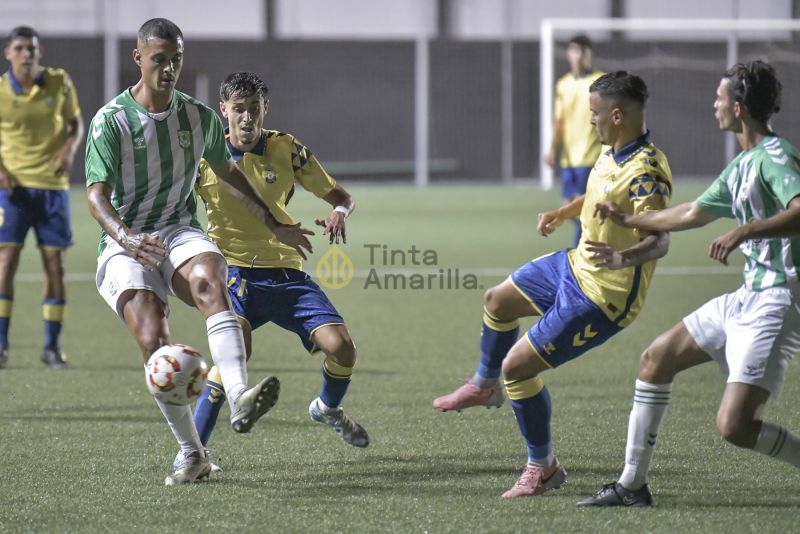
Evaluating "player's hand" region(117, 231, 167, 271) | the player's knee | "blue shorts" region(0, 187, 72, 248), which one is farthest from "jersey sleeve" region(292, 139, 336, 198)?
"blue shorts" region(0, 187, 72, 248)

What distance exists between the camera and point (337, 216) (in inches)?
229

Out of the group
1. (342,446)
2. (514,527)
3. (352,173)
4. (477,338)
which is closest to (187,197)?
(342,446)

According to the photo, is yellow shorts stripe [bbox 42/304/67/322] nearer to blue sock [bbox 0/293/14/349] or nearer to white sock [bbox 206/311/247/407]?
blue sock [bbox 0/293/14/349]

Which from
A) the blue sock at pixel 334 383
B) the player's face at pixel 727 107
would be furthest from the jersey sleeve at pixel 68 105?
the player's face at pixel 727 107

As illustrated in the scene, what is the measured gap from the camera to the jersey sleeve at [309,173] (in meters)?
6.11

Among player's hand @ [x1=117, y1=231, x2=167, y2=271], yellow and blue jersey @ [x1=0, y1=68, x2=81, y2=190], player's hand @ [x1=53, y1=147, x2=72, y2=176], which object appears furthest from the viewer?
yellow and blue jersey @ [x1=0, y1=68, x2=81, y2=190]

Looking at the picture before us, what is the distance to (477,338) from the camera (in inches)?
381

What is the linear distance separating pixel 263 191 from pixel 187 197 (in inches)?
21.8

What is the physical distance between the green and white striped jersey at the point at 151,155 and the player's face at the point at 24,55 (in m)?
3.93

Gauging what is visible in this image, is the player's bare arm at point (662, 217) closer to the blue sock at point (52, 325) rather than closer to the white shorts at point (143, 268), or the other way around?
the white shorts at point (143, 268)

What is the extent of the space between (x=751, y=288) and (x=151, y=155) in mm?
2420

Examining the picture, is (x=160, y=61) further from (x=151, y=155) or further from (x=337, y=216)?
(x=337, y=216)

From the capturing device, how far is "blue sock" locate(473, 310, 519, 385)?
6.13m

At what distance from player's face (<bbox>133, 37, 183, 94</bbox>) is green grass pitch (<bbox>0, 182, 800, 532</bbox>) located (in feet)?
5.30
